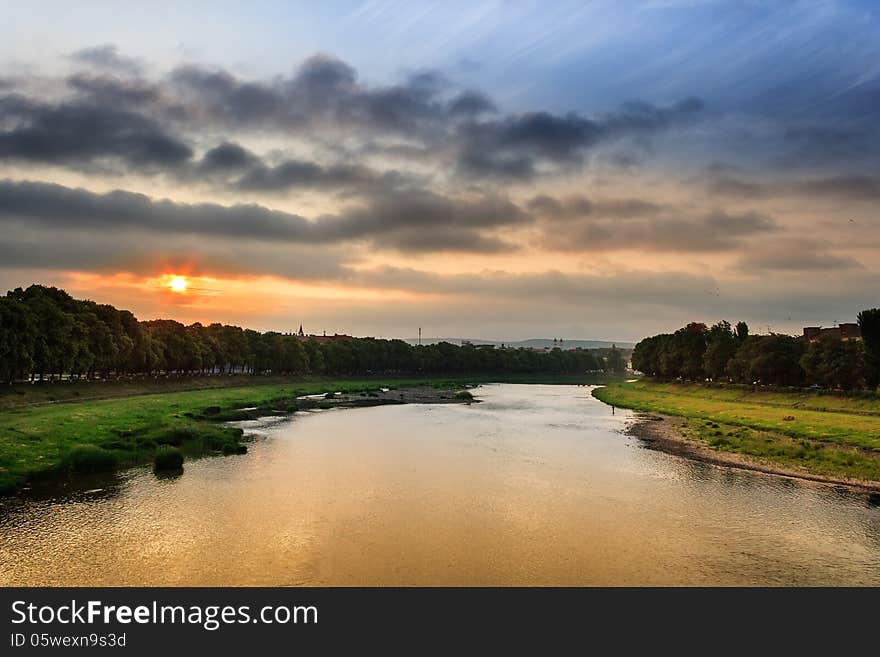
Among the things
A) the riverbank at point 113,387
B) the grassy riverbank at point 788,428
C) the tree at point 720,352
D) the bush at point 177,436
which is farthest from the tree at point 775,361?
the riverbank at point 113,387

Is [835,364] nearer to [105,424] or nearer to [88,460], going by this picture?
[88,460]

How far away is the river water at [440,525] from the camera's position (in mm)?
26750

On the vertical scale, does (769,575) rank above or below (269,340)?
below

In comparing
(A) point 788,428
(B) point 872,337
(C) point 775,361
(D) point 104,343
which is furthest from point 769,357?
(D) point 104,343

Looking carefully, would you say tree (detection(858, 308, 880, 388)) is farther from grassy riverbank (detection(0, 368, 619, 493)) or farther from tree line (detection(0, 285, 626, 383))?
tree line (detection(0, 285, 626, 383))

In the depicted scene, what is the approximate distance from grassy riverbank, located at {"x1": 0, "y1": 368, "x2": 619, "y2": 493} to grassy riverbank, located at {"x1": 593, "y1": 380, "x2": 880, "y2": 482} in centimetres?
5020

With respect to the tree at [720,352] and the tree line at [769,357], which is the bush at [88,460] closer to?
the tree line at [769,357]

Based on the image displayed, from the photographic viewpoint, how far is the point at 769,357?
105312 mm

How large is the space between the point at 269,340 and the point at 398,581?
535ft

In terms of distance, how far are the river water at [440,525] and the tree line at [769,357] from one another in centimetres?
4817
